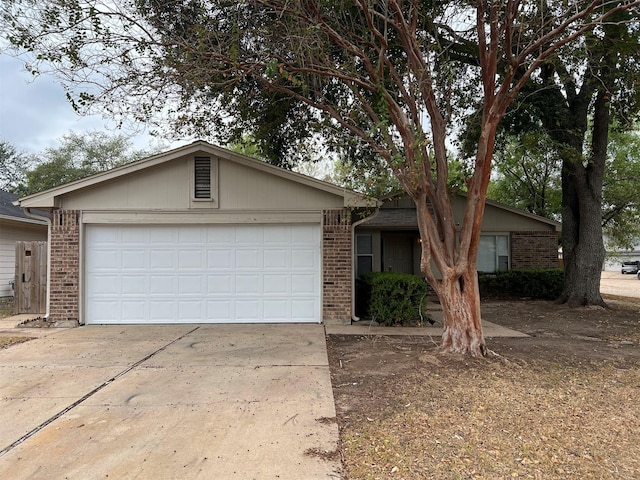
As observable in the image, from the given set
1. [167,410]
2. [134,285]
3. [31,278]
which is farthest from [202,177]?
[167,410]

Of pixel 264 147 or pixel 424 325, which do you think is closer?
pixel 424 325

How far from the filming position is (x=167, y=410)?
423cm

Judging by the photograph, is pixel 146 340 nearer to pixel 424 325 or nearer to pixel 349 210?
pixel 349 210

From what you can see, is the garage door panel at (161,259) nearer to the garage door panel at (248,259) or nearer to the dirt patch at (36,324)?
the garage door panel at (248,259)

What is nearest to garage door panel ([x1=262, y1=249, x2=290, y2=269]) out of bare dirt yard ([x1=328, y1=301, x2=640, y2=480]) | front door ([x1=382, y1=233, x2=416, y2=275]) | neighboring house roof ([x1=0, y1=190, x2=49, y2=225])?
bare dirt yard ([x1=328, y1=301, x2=640, y2=480])

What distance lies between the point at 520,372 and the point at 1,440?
18.5 feet

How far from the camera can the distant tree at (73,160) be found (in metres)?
23.6

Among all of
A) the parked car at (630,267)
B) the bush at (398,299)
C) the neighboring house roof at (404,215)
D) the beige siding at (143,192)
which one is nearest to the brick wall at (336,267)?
the bush at (398,299)

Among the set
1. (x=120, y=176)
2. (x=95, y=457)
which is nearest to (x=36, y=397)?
(x=95, y=457)

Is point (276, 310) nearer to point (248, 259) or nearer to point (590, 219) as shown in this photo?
point (248, 259)

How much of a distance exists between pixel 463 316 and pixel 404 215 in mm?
8950

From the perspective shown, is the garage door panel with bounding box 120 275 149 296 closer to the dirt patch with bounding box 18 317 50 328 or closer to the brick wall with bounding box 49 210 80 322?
the brick wall with bounding box 49 210 80 322

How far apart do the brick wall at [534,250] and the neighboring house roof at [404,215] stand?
499 mm

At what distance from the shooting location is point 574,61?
337 inches
